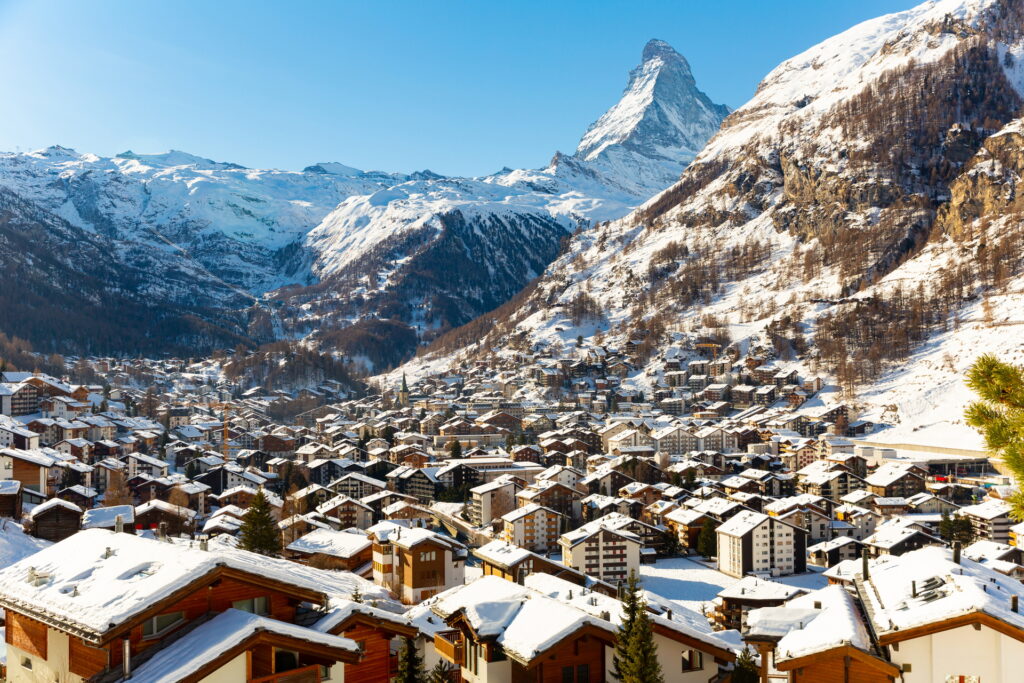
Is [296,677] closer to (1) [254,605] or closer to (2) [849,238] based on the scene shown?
(1) [254,605]

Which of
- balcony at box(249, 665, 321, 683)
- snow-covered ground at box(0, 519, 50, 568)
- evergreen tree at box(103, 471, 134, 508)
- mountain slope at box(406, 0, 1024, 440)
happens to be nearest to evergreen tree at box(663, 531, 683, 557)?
snow-covered ground at box(0, 519, 50, 568)

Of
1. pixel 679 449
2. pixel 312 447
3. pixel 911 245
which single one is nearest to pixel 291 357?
pixel 312 447

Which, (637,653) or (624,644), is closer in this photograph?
(637,653)

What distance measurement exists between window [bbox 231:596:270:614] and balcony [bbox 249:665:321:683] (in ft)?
1.90

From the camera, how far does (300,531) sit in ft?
128

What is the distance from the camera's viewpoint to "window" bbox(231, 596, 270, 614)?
653 centimetres

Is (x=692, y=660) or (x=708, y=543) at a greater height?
(x=692, y=660)

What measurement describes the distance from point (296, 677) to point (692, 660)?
769 cm

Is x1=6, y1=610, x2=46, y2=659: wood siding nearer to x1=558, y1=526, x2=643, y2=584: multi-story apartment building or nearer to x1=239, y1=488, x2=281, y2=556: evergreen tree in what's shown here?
x1=239, y1=488, x2=281, y2=556: evergreen tree

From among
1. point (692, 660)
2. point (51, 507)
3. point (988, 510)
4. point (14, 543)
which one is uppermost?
point (692, 660)

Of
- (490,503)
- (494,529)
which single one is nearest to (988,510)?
(494,529)

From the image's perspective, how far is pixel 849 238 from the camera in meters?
110

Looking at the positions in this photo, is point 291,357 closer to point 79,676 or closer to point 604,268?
point 604,268

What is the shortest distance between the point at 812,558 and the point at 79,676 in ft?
140
